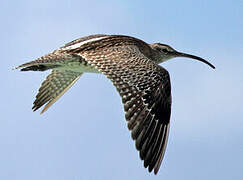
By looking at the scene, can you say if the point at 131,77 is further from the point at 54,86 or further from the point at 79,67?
the point at 54,86

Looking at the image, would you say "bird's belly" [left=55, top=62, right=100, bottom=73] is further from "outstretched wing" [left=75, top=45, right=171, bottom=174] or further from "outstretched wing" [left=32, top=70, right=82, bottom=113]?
"outstretched wing" [left=32, top=70, right=82, bottom=113]

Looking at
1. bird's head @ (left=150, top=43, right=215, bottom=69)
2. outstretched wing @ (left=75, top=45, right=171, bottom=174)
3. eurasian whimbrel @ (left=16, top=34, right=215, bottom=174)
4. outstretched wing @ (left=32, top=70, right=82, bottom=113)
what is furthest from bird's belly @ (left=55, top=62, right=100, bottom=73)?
bird's head @ (left=150, top=43, right=215, bottom=69)

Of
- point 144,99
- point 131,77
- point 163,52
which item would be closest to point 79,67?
point 131,77

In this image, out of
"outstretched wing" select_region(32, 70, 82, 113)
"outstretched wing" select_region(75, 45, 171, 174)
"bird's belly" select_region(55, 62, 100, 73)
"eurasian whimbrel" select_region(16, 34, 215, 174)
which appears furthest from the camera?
"outstretched wing" select_region(32, 70, 82, 113)

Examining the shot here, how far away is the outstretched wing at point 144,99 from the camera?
45.6ft

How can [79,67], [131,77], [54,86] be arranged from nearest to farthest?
[131,77], [79,67], [54,86]

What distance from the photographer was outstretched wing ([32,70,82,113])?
2008cm

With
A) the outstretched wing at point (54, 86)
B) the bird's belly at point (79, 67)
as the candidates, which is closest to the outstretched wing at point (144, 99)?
the bird's belly at point (79, 67)

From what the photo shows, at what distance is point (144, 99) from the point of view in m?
14.6

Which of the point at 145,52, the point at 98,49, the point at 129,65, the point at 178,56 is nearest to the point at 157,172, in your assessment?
the point at 129,65

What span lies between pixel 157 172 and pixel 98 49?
502 centimetres

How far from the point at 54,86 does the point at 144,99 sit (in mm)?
6177

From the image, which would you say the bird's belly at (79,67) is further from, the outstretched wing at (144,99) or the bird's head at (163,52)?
the bird's head at (163,52)

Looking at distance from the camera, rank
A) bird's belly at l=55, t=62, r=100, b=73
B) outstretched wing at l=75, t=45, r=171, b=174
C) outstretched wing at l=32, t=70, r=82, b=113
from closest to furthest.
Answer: outstretched wing at l=75, t=45, r=171, b=174
bird's belly at l=55, t=62, r=100, b=73
outstretched wing at l=32, t=70, r=82, b=113
